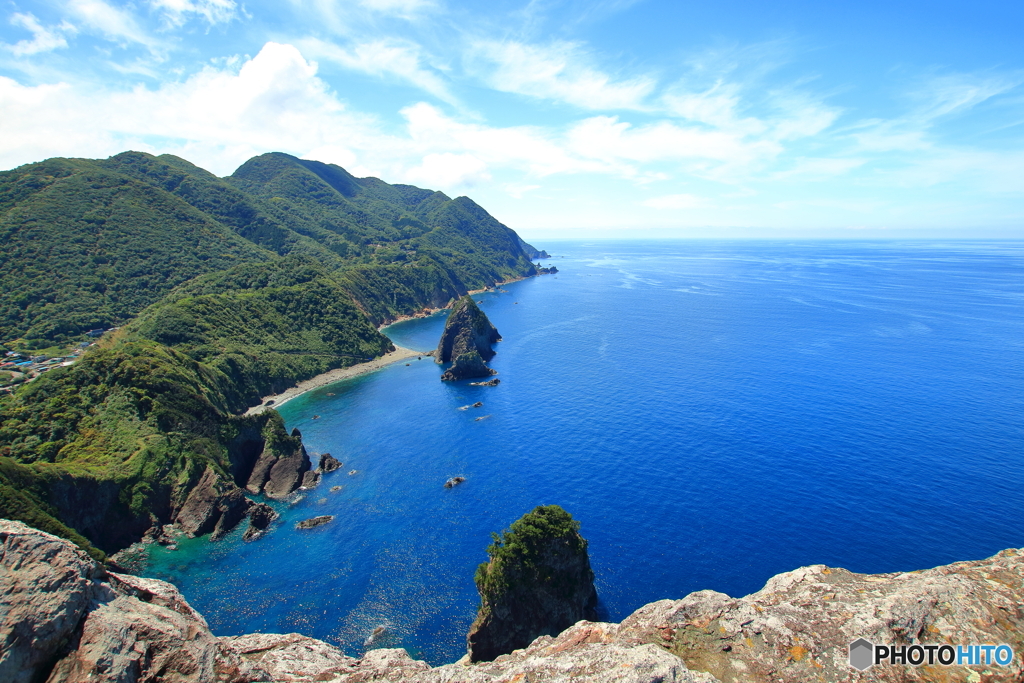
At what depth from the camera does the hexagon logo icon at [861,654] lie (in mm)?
16855

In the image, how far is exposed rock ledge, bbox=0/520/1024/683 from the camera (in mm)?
14547

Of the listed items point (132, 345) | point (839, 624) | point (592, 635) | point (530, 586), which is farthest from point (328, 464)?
point (839, 624)

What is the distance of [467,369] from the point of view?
13088 cm

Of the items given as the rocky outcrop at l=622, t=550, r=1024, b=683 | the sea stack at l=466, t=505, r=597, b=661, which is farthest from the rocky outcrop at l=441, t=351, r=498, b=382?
the rocky outcrop at l=622, t=550, r=1024, b=683

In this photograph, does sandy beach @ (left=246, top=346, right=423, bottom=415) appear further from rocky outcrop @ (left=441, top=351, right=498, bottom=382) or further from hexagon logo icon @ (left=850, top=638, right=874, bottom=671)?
hexagon logo icon @ (left=850, top=638, right=874, bottom=671)

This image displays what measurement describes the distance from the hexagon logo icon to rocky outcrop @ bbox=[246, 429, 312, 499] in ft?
251

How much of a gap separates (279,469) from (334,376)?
5895 cm

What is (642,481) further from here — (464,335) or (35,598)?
(464,335)

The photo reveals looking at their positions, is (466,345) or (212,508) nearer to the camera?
(212,508)

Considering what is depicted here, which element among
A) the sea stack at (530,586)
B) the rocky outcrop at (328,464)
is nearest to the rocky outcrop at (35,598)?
the sea stack at (530,586)

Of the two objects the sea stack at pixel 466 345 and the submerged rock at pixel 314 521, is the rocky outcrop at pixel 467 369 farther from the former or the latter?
the submerged rock at pixel 314 521

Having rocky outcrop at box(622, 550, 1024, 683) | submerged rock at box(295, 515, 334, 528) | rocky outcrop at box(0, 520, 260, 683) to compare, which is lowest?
submerged rock at box(295, 515, 334, 528)

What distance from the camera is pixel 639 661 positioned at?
15.1 meters

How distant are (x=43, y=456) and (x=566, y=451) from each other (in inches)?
2994
